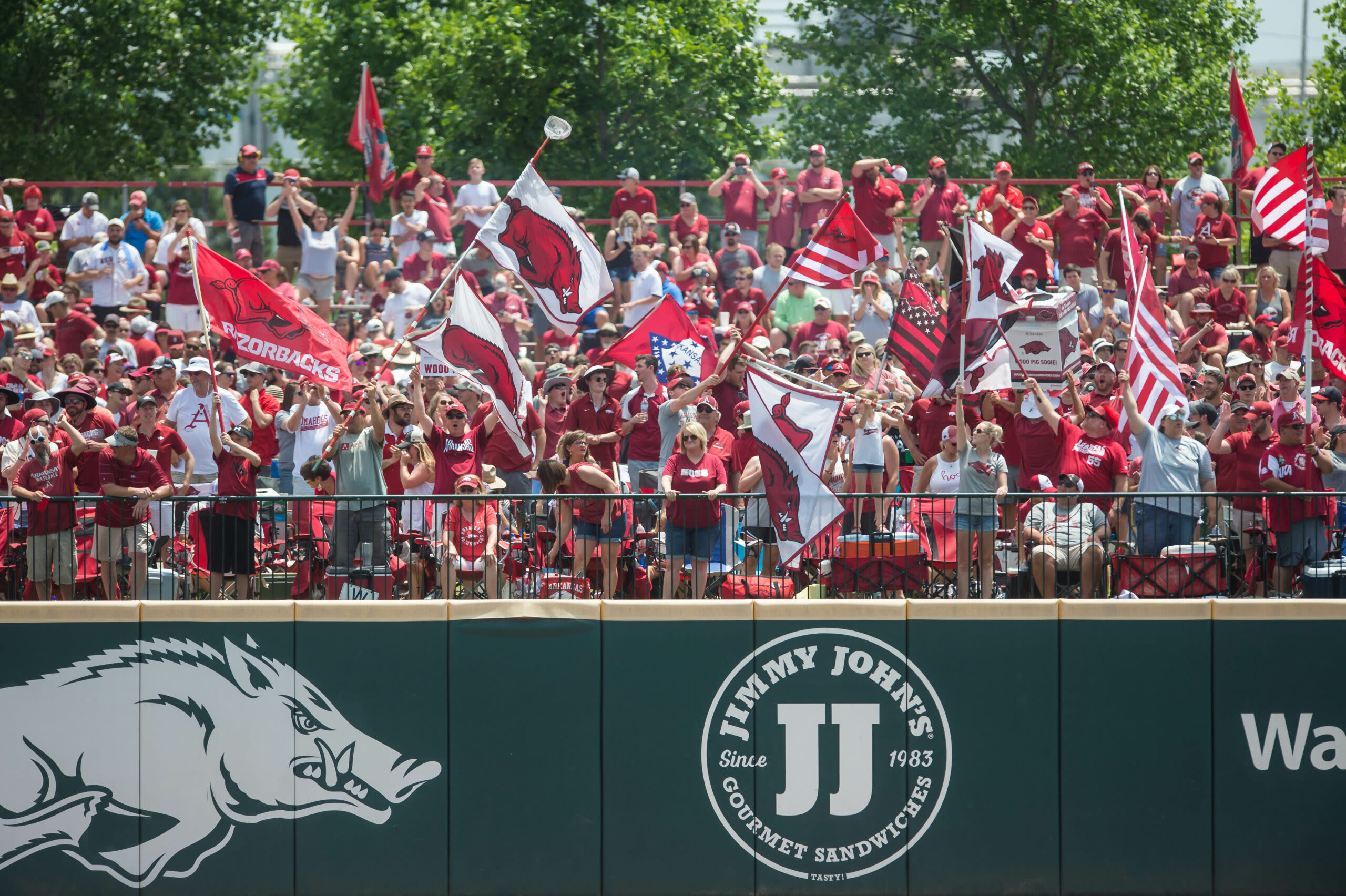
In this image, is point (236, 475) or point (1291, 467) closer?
point (1291, 467)

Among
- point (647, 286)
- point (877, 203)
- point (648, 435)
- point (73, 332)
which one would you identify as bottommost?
point (648, 435)

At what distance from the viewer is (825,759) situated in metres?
10.5

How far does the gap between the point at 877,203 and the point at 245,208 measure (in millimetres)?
8589

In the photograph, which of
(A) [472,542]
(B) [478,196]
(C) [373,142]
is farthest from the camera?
(C) [373,142]

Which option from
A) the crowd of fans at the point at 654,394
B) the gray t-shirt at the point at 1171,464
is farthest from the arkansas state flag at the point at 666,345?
the gray t-shirt at the point at 1171,464

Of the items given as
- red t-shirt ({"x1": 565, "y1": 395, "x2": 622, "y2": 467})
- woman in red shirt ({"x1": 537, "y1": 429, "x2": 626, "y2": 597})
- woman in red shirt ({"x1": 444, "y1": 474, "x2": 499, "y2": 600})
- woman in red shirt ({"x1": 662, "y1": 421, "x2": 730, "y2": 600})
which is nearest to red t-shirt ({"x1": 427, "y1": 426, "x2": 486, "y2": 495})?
red t-shirt ({"x1": 565, "y1": 395, "x2": 622, "y2": 467})

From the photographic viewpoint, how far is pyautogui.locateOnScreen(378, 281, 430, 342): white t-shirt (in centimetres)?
1888

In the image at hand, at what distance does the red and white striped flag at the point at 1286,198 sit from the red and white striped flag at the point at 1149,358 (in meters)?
3.72

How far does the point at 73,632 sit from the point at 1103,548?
7152mm

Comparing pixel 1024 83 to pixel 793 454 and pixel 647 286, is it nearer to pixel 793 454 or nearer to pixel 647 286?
pixel 647 286

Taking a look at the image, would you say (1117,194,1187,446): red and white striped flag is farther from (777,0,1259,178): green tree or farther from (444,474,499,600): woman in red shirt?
(777,0,1259,178): green tree

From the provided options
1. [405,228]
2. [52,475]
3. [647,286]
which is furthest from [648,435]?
[405,228]

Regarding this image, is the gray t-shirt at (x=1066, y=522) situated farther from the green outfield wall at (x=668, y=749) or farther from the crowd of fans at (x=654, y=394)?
the green outfield wall at (x=668, y=749)

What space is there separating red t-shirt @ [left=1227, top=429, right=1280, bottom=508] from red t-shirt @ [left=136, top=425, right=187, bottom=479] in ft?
28.4
